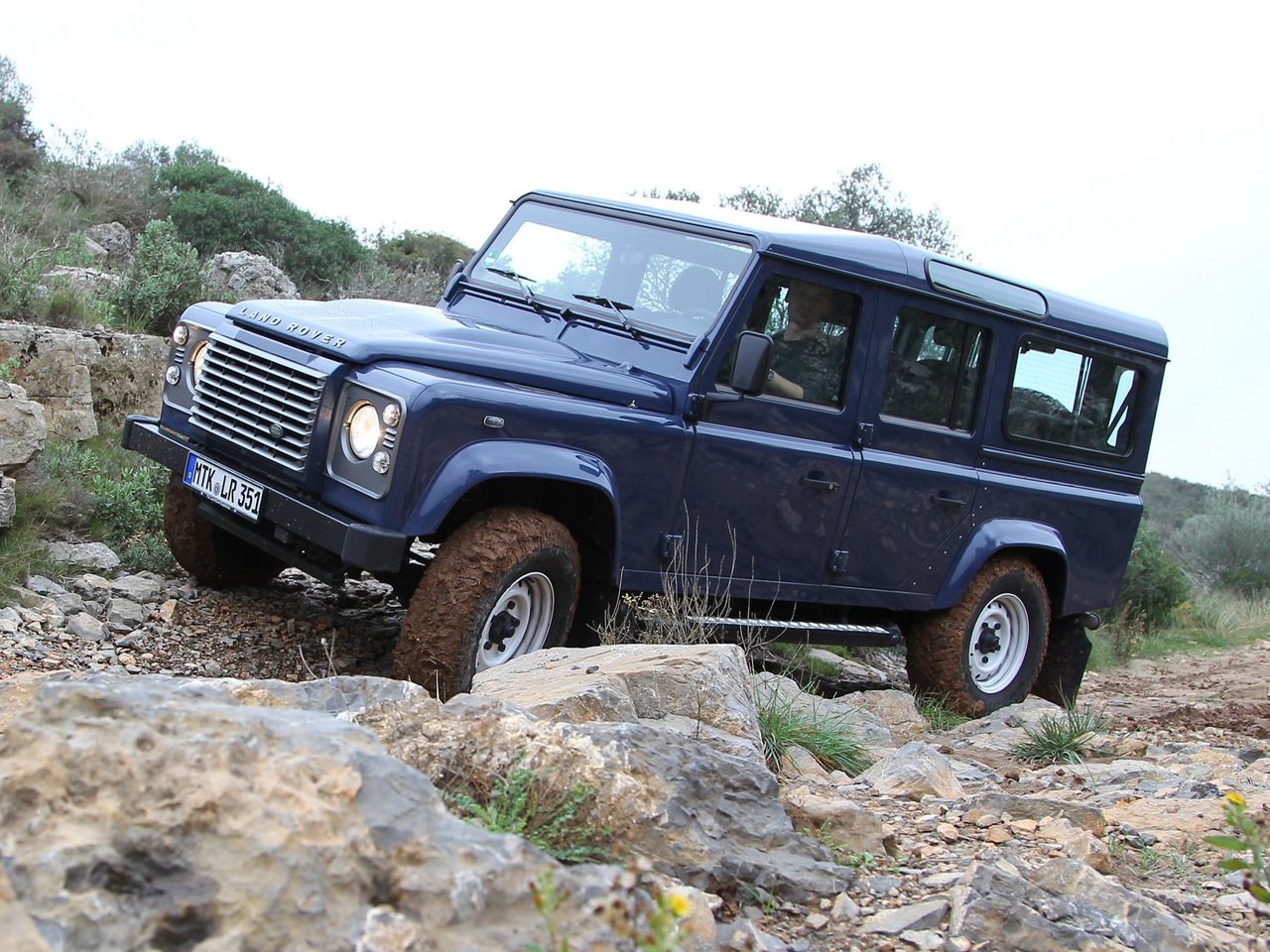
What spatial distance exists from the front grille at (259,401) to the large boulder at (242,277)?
539 cm

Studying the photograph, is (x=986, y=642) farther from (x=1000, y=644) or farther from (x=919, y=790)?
(x=919, y=790)

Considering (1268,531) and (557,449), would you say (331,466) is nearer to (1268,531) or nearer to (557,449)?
(557,449)

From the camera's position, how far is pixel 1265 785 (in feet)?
15.4

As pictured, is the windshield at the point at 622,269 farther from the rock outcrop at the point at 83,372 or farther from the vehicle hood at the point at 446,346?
the rock outcrop at the point at 83,372

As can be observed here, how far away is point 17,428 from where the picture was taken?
6.12 m

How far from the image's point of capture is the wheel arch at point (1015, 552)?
263 inches

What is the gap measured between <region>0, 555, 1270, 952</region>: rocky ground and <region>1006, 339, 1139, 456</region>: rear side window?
4.73 feet

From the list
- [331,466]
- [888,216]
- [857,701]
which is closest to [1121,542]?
[857,701]

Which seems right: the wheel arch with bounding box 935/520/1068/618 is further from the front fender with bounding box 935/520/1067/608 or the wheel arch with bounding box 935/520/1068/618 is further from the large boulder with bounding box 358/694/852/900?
the large boulder with bounding box 358/694/852/900

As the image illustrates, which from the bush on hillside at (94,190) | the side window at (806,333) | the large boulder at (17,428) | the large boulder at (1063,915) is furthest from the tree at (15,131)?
the large boulder at (1063,915)

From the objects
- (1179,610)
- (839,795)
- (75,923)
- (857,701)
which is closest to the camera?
(75,923)

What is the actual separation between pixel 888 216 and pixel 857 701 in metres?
15.5

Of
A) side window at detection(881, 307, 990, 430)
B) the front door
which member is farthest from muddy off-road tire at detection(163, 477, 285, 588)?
side window at detection(881, 307, 990, 430)

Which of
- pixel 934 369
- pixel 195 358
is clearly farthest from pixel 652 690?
pixel 934 369
